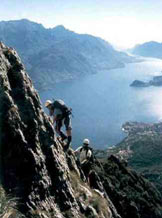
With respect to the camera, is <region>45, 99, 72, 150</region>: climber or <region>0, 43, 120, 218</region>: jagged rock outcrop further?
<region>45, 99, 72, 150</region>: climber

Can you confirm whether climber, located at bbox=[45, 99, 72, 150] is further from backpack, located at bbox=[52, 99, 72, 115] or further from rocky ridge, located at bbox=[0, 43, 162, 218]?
rocky ridge, located at bbox=[0, 43, 162, 218]

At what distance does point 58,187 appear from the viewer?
16.7m

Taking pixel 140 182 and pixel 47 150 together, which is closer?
pixel 47 150

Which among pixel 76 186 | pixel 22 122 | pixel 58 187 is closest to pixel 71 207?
pixel 58 187

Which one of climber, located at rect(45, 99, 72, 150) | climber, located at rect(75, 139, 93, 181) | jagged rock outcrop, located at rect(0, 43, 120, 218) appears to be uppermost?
climber, located at rect(45, 99, 72, 150)

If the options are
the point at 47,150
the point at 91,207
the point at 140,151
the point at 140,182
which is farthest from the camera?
the point at 140,151

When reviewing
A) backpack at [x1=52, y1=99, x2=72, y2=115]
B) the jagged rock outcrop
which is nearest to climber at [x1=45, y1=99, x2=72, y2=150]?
backpack at [x1=52, y1=99, x2=72, y2=115]

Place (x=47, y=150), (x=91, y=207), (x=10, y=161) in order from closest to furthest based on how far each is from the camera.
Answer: (x=10, y=161), (x=47, y=150), (x=91, y=207)

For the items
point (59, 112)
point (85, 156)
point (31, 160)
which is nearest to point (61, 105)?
point (59, 112)

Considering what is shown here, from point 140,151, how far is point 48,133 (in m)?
176

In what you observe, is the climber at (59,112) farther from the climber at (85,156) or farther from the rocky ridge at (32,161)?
the climber at (85,156)

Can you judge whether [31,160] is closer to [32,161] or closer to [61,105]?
[32,161]

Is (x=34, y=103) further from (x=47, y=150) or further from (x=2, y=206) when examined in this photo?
(x=2, y=206)

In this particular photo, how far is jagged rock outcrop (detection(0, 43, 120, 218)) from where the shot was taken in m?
14.3
